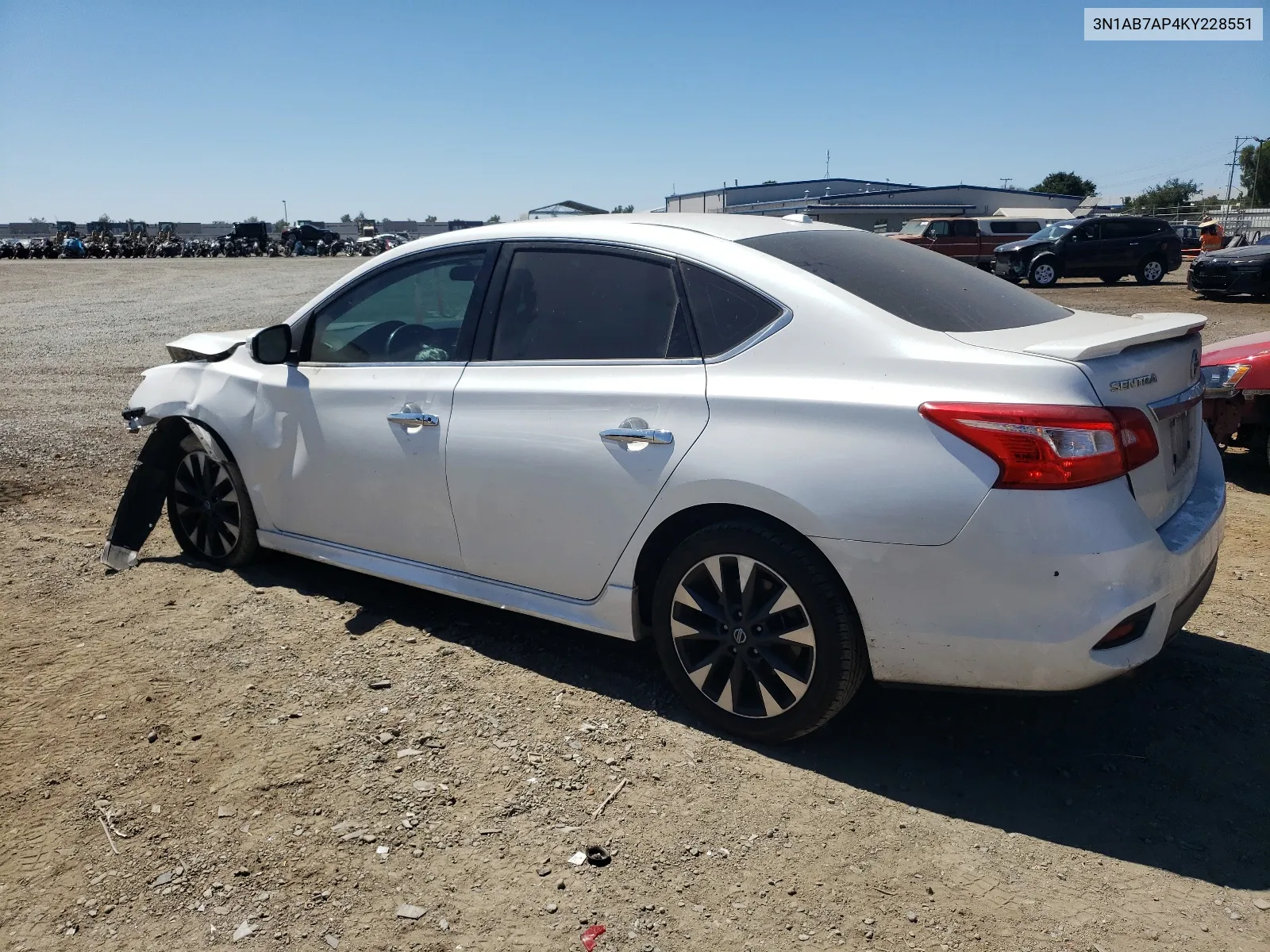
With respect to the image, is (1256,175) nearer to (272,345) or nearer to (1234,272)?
(1234,272)

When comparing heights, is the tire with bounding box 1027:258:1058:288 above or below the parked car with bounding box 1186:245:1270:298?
above

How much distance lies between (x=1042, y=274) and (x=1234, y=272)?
6.97 m

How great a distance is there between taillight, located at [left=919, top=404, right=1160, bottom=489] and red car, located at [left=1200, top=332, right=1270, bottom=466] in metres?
4.02

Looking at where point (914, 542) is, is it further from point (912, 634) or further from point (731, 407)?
point (731, 407)

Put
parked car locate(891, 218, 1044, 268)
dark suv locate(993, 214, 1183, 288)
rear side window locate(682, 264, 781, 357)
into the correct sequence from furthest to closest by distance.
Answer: parked car locate(891, 218, 1044, 268), dark suv locate(993, 214, 1183, 288), rear side window locate(682, 264, 781, 357)

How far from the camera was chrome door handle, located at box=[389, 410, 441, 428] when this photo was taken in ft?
12.5

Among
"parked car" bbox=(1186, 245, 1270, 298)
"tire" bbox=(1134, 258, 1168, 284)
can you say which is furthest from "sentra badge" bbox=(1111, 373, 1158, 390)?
"tire" bbox=(1134, 258, 1168, 284)

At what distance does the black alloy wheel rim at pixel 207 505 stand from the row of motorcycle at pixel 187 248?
48.7m

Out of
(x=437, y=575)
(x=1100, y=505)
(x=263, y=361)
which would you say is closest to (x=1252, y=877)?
(x=1100, y=505)

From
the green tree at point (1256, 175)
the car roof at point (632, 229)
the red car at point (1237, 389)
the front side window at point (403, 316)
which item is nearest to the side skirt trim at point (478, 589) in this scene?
the front side window at point (403, 316)

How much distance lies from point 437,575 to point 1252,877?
2.84 metres

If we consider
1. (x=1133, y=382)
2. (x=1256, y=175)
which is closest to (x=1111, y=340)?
(x=1133, y=382)

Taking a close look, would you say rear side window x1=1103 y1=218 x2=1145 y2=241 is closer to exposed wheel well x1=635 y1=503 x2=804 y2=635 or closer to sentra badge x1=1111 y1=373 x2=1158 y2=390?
sentra badge x1=1111 y1=373 x2=1158 y2=390

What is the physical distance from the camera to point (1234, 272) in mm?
19047
